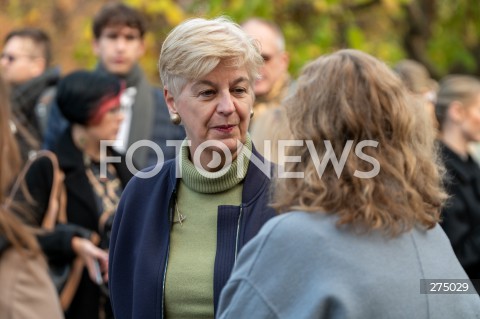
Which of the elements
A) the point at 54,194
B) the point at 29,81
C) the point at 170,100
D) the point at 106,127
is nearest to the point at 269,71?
the point at 106,127

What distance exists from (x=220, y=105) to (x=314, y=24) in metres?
6.84

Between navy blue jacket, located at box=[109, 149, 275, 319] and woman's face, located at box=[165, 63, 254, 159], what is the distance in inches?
5.2

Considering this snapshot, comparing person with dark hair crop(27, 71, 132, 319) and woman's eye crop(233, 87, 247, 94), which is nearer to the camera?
woman's eye crop(233, 87, 247, 94)

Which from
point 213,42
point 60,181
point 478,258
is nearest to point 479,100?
Result: point 478,258

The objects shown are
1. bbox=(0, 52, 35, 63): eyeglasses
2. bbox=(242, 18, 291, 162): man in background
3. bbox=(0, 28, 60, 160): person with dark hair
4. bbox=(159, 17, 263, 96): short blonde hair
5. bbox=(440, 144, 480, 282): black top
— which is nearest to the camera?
bbox=(159, 17, 263, 96): short blonde hair

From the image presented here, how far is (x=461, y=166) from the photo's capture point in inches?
235

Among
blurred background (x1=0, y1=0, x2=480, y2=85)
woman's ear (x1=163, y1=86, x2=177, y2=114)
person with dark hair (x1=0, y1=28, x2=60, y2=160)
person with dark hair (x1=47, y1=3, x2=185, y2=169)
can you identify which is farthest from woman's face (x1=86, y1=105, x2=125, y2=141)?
blurred background (x1=0, y1=0, x2=480, y2=85)

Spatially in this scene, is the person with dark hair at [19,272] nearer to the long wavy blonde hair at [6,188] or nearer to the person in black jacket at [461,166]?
the long wavy blonde hair at [6,188]

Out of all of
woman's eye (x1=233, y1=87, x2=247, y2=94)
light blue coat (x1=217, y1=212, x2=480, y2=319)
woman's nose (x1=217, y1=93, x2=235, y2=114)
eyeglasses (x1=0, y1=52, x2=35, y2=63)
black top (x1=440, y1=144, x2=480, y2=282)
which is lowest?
black top (x1=440, y1=144, x2=480, y2=282)

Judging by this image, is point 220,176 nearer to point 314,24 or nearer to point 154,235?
point 154,235

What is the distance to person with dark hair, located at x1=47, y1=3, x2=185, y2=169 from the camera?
241 inches

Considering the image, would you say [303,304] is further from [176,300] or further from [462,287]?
[176,300]

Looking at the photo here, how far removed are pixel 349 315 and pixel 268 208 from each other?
0.80 metres

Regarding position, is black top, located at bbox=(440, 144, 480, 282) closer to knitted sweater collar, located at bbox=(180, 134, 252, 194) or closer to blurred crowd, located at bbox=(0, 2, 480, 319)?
blurred crowd, located at bbox=(0, 2, 480, 319)
